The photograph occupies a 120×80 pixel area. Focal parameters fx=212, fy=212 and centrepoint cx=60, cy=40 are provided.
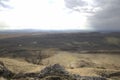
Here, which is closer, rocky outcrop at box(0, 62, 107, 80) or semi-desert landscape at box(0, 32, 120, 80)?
rocky outcrop at box(0, 62, 107, 80)

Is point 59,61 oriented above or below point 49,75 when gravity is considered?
below

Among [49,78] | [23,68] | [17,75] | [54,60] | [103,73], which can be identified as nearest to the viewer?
[49,78]

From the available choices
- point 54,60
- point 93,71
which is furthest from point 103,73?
point 54,60

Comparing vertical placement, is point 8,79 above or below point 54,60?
above

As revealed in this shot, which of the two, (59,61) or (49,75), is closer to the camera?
(49,75)

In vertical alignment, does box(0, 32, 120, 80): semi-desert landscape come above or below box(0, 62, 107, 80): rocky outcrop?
below

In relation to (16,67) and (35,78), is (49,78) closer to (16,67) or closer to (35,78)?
(35,78)

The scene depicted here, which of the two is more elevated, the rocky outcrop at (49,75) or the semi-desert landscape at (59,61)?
the rocky outcrop at (49,75)

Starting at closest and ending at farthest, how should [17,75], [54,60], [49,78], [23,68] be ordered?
[49,78] < [17,75] < [23,68] < [54,60]

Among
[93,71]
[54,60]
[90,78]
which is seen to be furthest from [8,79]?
[54,60]

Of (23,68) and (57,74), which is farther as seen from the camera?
(23,68)

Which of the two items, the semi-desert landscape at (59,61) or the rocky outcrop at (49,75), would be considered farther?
the semi-desert landscape at (59,61)
